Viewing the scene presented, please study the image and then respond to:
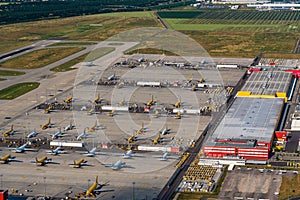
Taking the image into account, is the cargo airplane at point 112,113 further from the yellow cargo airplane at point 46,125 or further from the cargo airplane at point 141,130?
the yellow cargo airplane at point 46,125

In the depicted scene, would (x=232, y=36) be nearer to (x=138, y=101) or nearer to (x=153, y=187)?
(x=138, y=101)

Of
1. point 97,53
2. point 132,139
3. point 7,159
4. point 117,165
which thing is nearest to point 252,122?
point 132,139

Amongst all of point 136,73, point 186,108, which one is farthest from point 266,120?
point 136,73

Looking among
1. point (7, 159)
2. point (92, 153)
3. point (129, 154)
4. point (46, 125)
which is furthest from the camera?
point (46, 125)

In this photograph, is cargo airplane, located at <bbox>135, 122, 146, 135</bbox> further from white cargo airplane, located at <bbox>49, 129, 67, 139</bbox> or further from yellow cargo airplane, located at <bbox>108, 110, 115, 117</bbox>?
white cargo airplane, located at <bbox>49, 129, 67, 139</bbox>

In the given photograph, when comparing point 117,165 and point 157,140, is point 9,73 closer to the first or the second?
point 157,140

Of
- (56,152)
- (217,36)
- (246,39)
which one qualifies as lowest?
(56,152)
